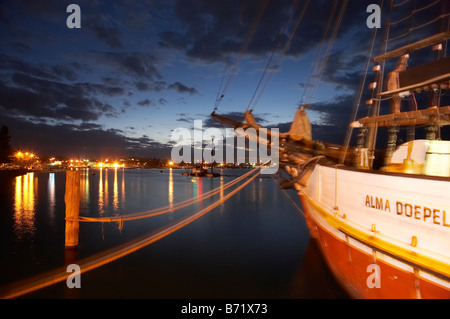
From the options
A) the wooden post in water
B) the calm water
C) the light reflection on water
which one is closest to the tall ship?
the calm water

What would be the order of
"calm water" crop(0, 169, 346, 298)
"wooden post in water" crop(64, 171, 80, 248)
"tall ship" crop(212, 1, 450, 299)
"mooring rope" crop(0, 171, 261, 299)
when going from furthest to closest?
1. "wooden post in water" crop(64, 171, 80, 248)
2. "calm water" crop(0, 169, 346, 298)
3. "mooring rope" crop(0, 171, 261, 299)
4. "tall ship" crop(212, 1, 450, 299)

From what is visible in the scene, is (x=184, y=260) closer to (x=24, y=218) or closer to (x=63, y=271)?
(x=63, y=271)

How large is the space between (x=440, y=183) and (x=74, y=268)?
11.8 meters

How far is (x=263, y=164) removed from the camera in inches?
544

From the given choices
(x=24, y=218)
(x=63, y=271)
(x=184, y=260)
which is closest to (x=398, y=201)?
(x=184, y=260)

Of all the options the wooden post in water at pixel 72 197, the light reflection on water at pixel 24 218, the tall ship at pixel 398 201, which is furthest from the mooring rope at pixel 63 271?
the tall ship at pixel 398 201

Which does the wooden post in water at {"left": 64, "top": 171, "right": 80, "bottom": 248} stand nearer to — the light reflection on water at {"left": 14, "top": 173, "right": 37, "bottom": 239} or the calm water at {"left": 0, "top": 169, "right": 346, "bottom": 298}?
the calm water at {"left": 0, "top": 169, "right": 346, "bottom": 298}

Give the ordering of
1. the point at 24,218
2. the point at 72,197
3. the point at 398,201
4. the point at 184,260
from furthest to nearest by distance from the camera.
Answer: the point at 24,218 < the point at 184,260 < the point at 72,197 < the point at 398,201

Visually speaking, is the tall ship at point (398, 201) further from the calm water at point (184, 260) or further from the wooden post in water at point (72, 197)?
the wooden post in water at point (72, 197)

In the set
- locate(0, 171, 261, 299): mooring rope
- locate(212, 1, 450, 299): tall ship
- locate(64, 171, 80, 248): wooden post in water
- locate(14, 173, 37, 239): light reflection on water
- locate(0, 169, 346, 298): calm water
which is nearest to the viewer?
locate(212, 1, 450, 299): tall ship

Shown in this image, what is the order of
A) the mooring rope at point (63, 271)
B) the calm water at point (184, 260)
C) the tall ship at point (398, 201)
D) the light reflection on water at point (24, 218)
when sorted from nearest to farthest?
the tall ship at point (398, 201) < the mooring rope at point (63, 271) < the calm water at point (184, 260) < the light reflection on water at point (24, 218)

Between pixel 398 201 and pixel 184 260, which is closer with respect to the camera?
pixel 398 201

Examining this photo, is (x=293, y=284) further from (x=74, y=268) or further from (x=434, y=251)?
(x=74, y=268)
